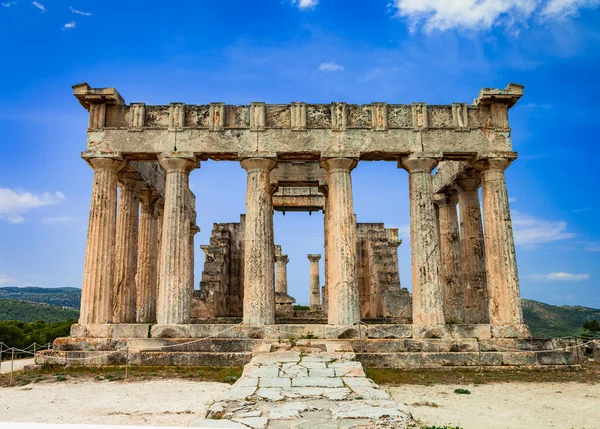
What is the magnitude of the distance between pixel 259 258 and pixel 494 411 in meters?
9.66

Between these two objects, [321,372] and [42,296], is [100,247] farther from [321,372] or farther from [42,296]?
[42,296]

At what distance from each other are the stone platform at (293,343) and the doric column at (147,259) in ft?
17.4

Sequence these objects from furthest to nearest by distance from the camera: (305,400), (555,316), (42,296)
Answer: (42,296), (555,316), (305,400)

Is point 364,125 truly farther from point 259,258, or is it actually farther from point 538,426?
point 538,426

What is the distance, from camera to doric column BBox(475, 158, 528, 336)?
701 inches

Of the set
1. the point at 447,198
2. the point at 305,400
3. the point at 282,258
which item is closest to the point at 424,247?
the point at 447,198

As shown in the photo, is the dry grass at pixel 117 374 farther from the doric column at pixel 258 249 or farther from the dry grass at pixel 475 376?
the dry grass at pixel 475 376

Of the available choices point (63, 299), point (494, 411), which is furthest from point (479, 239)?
point (63, 299)

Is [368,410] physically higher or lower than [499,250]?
lower

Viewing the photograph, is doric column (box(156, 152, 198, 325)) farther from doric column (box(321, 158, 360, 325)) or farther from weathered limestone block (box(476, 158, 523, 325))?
weathered limestone block (box(476, 158, 523, 325))

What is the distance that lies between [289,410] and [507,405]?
5395 mm

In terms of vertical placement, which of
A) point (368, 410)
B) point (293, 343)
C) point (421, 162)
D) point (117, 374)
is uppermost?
point (421, 162)

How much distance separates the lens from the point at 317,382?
10531mm

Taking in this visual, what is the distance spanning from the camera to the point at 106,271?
18.0 meters
